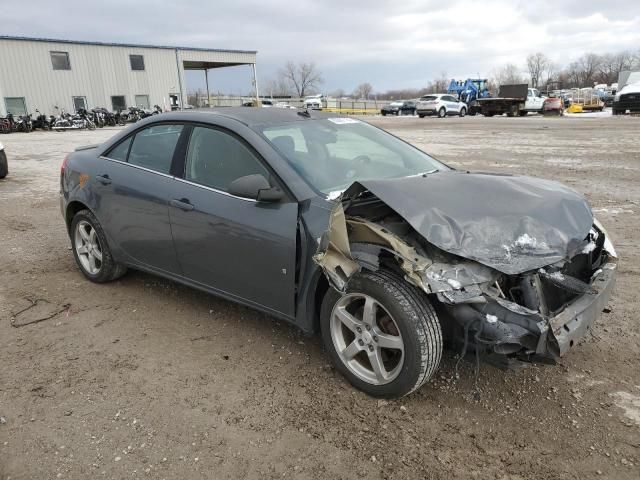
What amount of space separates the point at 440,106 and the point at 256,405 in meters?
38.5

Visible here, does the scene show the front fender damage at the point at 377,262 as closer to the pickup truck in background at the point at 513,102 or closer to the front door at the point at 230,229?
the front door at the point at 230,229

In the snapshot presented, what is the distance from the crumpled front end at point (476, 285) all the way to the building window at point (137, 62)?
41.1 meters

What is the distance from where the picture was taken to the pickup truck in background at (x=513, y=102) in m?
37.3

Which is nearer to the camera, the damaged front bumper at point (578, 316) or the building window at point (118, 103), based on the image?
the damaged front bumper at point (578, 316)

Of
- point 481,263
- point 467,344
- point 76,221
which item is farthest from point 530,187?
point 76,221

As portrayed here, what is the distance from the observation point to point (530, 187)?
320cm

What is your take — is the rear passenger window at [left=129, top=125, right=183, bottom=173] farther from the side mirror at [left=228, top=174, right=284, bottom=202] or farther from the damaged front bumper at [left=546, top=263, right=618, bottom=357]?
the damaged front bumper at [left=546, top=263, right=618, bottom=357]

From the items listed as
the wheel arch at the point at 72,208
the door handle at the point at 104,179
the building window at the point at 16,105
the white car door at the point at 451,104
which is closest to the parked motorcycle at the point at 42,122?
the building window at the point at 16,105

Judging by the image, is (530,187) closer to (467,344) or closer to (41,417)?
(467,344)

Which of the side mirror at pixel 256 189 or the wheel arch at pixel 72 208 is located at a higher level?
the side mirror at pixel 256 189

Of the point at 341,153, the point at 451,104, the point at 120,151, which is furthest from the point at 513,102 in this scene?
the point at 120,151

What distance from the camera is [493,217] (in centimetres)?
275

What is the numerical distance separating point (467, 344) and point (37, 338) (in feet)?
10.1

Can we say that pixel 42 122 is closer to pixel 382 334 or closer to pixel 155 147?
pixel 155 147
